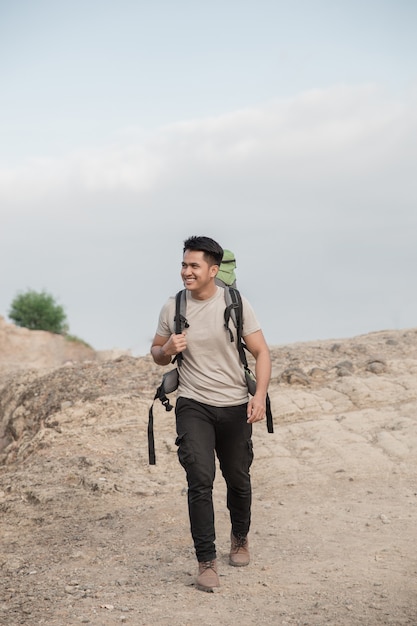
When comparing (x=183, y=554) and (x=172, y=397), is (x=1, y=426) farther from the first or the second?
(x=183, y=554)

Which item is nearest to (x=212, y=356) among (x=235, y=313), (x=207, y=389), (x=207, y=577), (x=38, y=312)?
(x=207, y=389)

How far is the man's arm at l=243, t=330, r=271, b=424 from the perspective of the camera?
5.48m

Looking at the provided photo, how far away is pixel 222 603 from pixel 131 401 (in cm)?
612

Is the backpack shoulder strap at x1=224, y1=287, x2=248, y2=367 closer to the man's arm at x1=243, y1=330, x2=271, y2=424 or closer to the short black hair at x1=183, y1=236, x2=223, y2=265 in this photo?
the man's arm at x1=243, y1=330, x2=271, y2=424

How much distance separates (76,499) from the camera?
8.58 m

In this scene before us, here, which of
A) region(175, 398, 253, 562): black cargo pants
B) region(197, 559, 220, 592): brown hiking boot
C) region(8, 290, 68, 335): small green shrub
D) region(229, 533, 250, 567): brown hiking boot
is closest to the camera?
region(175, 398, 253, 562): black cargo pants

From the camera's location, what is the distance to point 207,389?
561 cm

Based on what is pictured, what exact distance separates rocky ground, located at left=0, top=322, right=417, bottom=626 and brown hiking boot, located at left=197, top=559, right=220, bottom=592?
0.24 feet

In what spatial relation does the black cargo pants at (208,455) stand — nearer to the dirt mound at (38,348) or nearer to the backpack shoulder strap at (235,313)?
the backpack shoulder strap at (235,313)

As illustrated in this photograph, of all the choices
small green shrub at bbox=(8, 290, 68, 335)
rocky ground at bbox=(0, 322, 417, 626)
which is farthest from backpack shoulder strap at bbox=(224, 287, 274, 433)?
small green shrub at bbox=(8, 290, 68, 335)

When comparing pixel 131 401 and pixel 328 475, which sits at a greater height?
pixel 131 401

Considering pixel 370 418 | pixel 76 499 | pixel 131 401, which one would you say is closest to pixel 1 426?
pixel 131 401

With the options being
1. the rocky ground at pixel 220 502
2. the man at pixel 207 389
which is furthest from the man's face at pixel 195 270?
the rocky ground at pixel 220 502

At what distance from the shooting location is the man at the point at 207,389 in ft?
18.0
